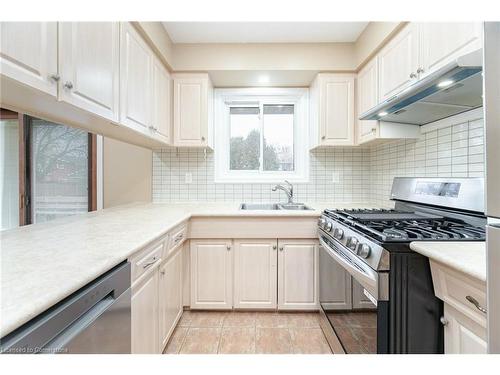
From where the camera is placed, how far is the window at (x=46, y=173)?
8.50ft

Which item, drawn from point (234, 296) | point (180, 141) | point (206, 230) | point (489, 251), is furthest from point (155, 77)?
point (489, 251)

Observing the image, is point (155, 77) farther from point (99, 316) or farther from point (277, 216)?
point (99, 316)

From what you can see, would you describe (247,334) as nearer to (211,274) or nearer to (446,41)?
(211,274)

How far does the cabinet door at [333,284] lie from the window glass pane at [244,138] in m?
1.28

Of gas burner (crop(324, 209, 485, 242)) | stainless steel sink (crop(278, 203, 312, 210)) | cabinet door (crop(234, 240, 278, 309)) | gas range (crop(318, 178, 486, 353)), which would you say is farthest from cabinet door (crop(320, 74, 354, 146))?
cabinet door (crop(234, 240, 278, 309))

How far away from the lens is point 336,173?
2.69 m

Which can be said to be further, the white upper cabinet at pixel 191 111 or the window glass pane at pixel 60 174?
the window glass pane at pixel 60 174

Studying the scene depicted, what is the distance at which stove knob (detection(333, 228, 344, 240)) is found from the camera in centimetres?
150

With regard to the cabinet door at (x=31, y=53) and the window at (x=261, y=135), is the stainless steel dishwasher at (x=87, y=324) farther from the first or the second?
the window at (x=261, y=135)

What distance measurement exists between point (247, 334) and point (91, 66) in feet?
6.32

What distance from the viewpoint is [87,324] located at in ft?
2.37

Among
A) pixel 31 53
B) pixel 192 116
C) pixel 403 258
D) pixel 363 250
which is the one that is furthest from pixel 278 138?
pixel 31 53

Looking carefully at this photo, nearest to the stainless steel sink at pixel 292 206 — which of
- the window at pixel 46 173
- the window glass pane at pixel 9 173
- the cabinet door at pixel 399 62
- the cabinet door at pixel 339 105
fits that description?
the cabinet door at pixel 339 105

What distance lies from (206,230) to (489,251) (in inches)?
70.7
